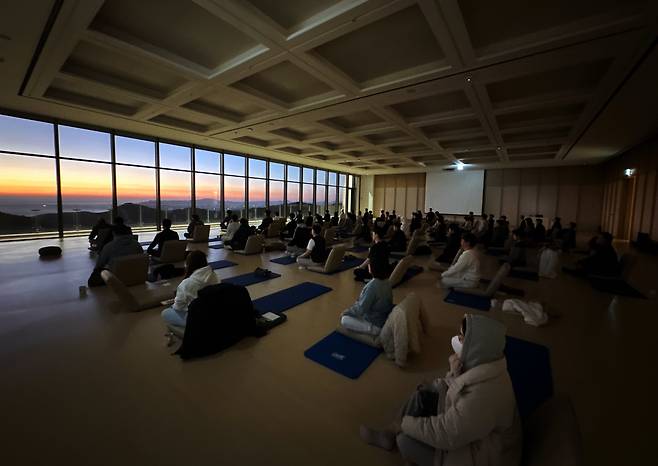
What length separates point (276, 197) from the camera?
55.7ft

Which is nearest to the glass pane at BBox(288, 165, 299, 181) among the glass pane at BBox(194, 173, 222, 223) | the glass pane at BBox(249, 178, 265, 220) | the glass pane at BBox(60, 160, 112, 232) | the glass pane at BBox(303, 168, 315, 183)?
the glass pane at BBox(303, 168, 315, 183)

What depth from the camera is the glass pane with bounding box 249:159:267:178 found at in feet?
50.2

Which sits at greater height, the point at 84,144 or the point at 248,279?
the point at 84,144

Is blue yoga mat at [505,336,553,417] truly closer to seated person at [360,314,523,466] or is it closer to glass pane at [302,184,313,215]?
seated person at [360,314,523,466]

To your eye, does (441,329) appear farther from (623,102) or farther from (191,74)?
(623,102)

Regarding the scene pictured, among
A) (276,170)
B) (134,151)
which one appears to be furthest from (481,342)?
(276,170)

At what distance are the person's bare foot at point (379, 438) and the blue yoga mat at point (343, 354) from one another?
72cm

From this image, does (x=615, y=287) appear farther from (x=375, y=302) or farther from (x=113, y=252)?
(x=113, y=252)

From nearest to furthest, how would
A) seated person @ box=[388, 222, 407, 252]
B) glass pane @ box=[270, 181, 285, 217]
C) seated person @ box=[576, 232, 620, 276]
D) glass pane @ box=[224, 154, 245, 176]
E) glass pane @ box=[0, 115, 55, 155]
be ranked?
1. seated person @ box=[576, 232, 620, 276]
2. glass pane @ box=[0, 115, 55, 155]
3. seated person @ box=[388, 222, 407, 252]
4. glass pane @ box=[224, 154, 245, 176]
5. glass pane @ box=[270, 181, 285, 217]

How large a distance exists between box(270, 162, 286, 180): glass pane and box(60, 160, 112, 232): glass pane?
7.99 meters

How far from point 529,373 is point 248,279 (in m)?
4.97

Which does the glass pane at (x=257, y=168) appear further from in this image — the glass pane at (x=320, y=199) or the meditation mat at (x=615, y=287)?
the meditation mat at (x=615, y=287)

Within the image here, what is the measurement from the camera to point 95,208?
10789mm

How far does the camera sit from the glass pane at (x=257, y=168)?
1531cm
